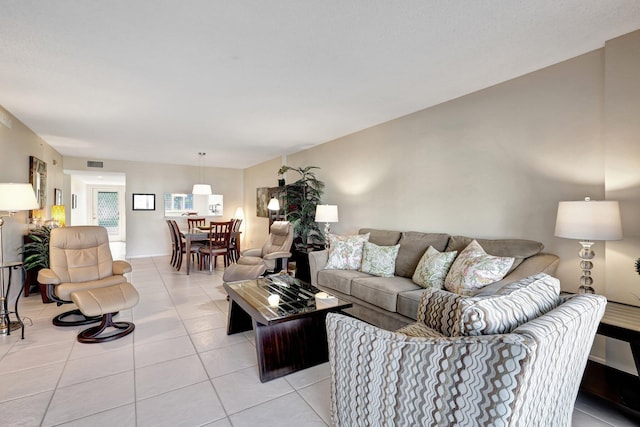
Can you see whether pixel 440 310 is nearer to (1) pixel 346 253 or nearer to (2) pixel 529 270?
(2) pixel 529 270

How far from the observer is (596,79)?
2.30 m

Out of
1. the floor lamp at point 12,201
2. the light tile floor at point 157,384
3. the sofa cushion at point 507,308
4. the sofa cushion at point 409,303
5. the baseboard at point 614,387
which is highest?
the floor lamp at point 12,201

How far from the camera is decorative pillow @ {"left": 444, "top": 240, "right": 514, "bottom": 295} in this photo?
2398 millimetres

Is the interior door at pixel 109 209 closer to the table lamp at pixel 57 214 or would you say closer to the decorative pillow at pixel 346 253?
the table lamp at pixel 57 214

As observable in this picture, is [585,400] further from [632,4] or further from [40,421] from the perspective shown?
[40,421]

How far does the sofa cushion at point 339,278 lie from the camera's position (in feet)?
10.8

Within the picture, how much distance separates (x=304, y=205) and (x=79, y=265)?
3074 mm

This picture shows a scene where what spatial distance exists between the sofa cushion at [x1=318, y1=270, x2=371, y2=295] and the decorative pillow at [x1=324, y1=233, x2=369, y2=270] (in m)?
0.11

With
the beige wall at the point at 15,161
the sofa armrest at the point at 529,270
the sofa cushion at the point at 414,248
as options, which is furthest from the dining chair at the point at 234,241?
the sofa armrest at the point at 529,270

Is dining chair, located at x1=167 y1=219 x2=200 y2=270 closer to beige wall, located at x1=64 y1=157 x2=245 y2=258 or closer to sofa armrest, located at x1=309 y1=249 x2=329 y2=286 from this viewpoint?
beige wall, located at x1=64 y1=157 x2=245 y2=258

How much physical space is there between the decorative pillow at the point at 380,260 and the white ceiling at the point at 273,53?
5.42ft

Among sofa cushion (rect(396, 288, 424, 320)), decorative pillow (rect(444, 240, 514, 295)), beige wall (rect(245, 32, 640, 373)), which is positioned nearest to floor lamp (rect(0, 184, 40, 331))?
sofa cushion (rect(396, 288, 424, 320))

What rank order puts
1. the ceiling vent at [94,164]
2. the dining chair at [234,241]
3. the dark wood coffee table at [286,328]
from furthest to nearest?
the ceiling vent at [94,164]
the dining chair at [234,241]
the dark wood coffee table at [286,328]

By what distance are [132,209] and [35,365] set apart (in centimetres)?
571
